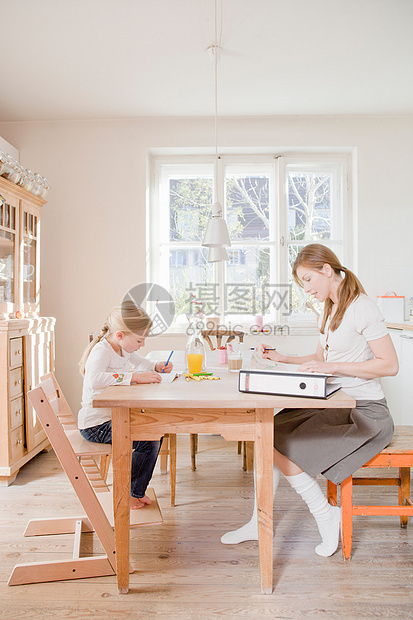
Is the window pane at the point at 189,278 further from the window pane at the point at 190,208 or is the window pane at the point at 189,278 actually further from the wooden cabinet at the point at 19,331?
the wooden cabinet at the point at 19,331

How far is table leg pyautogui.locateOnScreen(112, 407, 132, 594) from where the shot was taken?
1543 millimetres

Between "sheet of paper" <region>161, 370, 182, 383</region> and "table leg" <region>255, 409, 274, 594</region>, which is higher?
"sheet of paper" <region>161, 370, 182, 383</region>

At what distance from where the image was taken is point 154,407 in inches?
57.8

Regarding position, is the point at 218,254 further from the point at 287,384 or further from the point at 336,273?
the point at 287,384

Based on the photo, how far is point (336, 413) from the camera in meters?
1.87

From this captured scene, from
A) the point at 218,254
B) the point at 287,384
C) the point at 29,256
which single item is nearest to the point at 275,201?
the point at 218,254

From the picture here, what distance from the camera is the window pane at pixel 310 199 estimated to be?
402cm

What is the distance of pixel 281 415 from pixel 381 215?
2.45m

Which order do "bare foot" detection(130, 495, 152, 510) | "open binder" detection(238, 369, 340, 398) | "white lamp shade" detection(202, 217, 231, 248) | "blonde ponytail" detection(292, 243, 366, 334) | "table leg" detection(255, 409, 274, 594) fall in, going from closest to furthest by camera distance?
"open binder" detection(238, 369, 340, 398)
"table leg" detection(255, 409, 274, 594)
"blonde ponytail" detection(292, 243, 366, 334)
"bare foot" detection(130, 495, 152, 510)
"white lamp shade" detection(202, 217, 231, 248)

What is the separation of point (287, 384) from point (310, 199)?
2893mm

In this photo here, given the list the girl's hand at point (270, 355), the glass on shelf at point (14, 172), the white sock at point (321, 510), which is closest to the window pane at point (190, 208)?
the glass on shelf at point (14, 172)

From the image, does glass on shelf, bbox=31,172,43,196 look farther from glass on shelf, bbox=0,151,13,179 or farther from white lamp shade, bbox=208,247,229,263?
white lamp shade, bbox=208,247,229,263

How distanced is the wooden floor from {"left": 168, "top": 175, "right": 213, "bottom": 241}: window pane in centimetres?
228

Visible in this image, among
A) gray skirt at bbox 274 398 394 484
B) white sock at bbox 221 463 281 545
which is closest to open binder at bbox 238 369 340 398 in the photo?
gray skirt at bbox 274 398 394 484
